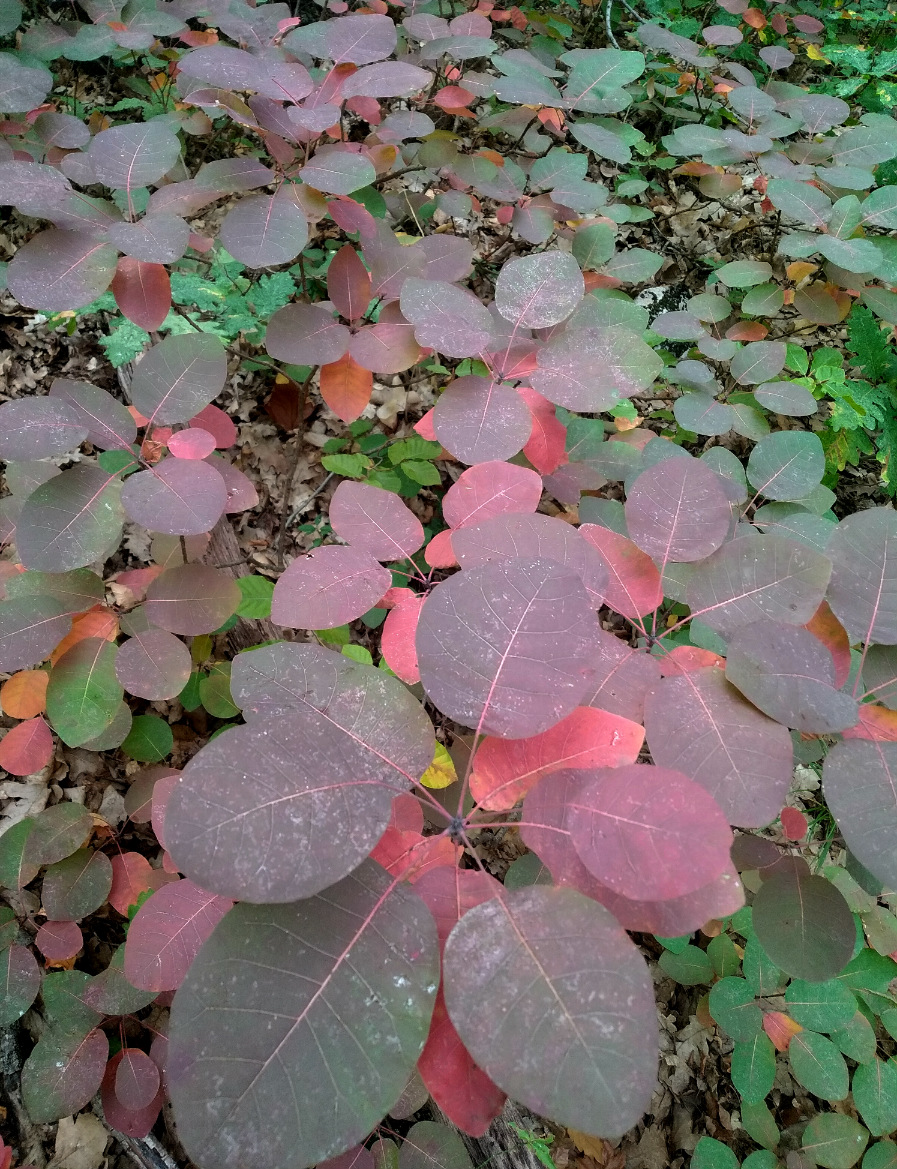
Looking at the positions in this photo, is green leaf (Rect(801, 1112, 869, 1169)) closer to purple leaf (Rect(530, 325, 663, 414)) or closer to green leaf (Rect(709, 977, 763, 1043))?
green leaf (Rect(709, 977, 763, 1043))

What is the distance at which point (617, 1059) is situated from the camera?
21.6 inches

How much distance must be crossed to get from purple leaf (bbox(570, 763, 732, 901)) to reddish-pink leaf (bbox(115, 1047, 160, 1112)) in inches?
57.9

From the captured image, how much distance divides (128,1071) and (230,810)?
4.60ft

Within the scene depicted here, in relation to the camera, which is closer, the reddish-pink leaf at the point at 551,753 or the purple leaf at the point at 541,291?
the reddish-pink leaf at the point at 551,753

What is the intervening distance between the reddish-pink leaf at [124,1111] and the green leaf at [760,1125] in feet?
4.88

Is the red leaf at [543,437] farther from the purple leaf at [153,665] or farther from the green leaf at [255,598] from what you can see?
the purple leaf at [153,665]

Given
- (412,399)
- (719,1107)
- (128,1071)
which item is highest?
(412,399)

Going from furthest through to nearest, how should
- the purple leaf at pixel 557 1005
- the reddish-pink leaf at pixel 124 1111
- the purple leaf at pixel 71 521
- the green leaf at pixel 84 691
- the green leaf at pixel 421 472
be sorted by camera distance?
the green leaf at pixel 421 472 < the reddish-pink leaf at pixel 124 1111 < the green leaf at pixel 84 691 < the purple leaf at pixel 71 521 < the purple leaf at pixel 557 1005

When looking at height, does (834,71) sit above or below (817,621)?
above

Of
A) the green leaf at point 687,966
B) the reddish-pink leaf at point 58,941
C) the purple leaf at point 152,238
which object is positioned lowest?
the green leaf at point 687,966

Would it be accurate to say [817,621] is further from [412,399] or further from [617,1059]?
[412,399]

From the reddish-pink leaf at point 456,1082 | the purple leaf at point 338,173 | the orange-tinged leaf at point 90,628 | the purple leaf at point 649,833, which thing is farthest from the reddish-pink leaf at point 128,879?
the purple leaf at point 338,173

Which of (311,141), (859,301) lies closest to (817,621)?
(311,141)

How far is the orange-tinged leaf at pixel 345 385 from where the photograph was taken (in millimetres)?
1678
